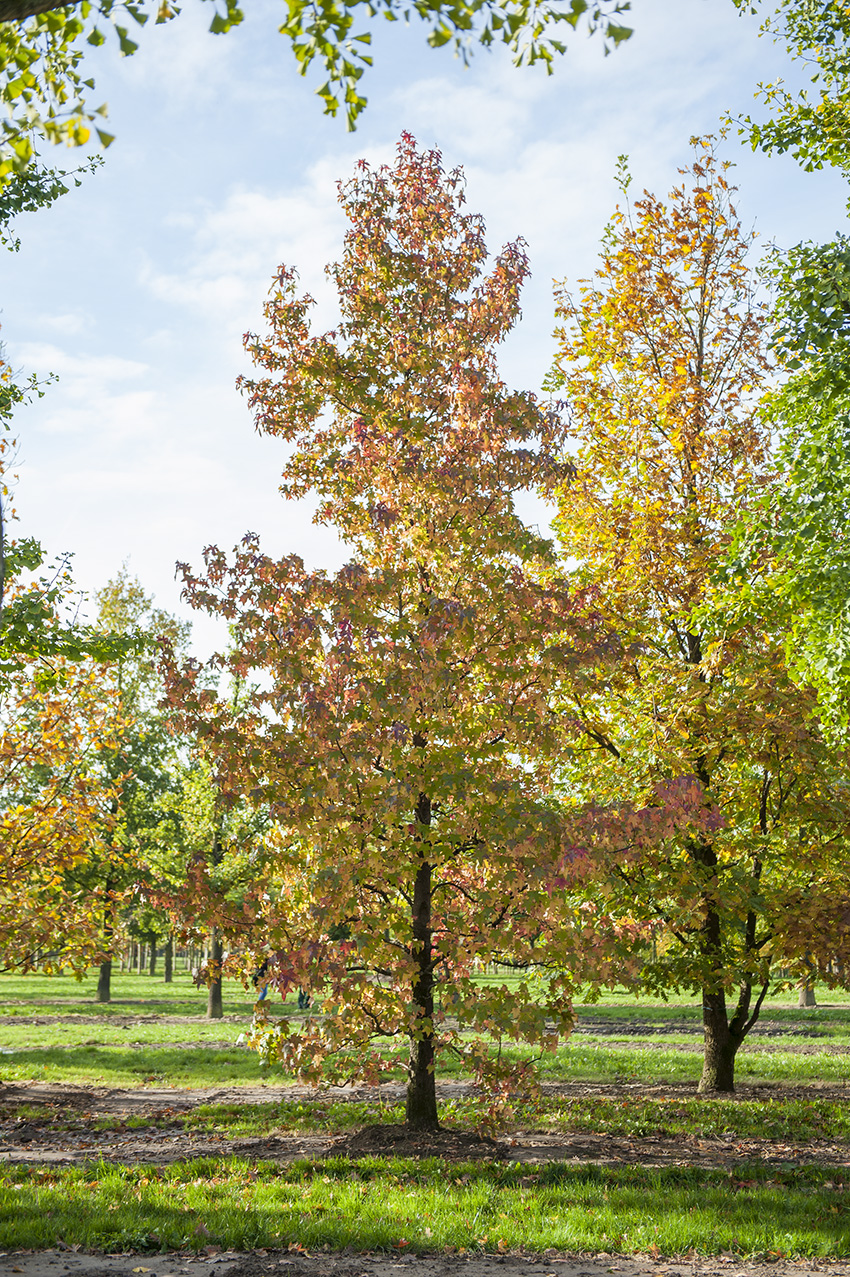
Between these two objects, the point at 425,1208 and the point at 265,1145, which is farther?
the point at 265,1145

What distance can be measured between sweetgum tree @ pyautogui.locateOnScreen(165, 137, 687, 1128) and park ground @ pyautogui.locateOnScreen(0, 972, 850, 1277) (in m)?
1.02

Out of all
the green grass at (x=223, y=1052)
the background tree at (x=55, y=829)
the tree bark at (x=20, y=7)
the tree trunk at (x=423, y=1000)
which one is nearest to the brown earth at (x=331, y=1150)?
the tree trunk at (x=423, y=1000)

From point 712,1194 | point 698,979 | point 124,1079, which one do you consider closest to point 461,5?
point 712,1194

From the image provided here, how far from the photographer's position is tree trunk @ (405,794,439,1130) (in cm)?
899

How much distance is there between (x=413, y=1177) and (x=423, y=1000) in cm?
159

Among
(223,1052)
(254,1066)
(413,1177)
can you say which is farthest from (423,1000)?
(223,1052)

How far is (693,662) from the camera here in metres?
12.8

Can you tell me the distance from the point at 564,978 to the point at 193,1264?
376 centimetres

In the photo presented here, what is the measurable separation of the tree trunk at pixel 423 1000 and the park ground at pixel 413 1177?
30 centimetres

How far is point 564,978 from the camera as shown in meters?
8.20

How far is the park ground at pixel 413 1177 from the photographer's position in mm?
5934

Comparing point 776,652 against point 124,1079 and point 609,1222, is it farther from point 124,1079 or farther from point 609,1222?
point 124,1079

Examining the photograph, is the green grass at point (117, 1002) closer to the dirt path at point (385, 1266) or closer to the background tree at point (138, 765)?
the background tree at point (138, 765)

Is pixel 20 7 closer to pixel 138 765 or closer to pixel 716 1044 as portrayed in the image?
pixel 716 1044
